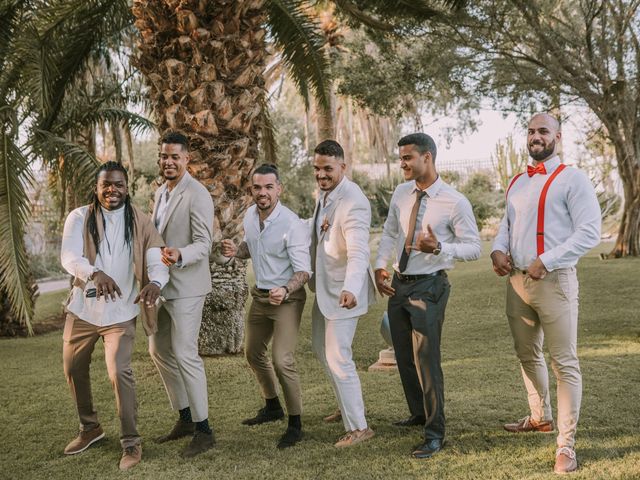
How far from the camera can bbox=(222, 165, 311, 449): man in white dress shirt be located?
5.07 metres

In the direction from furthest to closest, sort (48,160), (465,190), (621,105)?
(465,190) < (621,105) < (48,160)

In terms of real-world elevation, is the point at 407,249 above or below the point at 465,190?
below

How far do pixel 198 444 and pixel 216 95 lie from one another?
4273 millimetres

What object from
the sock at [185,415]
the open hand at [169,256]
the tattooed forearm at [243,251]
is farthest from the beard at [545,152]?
the sock at [185,415]

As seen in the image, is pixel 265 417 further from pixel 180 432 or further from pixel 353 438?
pixel 353 438

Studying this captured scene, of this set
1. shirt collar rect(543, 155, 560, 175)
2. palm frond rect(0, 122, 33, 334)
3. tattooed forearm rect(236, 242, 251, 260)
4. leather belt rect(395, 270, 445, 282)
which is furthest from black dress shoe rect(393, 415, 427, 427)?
palm frond rect(0, 122, 33, 334)

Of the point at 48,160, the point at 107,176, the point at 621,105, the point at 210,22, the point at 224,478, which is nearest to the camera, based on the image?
the point at 224,478

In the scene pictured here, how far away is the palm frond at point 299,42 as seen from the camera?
32.9 ft

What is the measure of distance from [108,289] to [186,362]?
2.50 feet

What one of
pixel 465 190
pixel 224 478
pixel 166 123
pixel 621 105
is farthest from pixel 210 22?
pixel 465 190

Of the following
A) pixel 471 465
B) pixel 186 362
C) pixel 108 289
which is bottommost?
pixel 471 465

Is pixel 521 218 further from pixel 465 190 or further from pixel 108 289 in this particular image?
pixel 465 190

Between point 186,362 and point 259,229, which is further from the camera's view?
point 259,229

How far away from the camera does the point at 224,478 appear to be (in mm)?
4496
